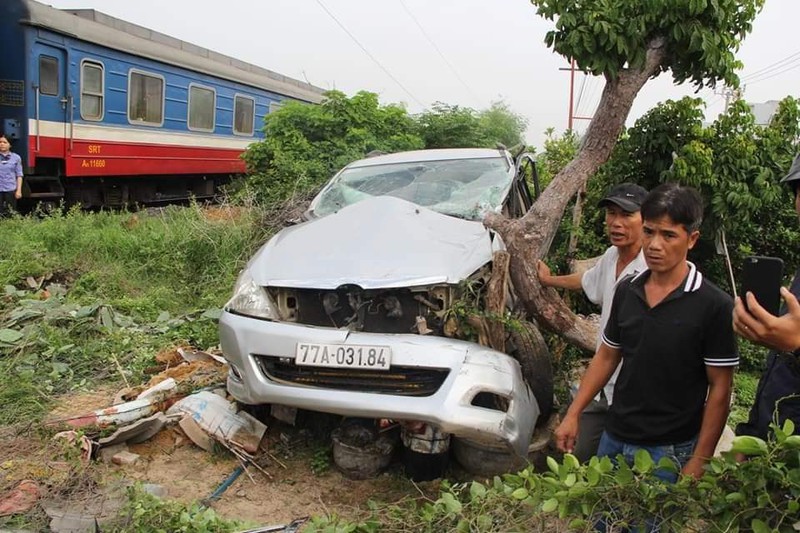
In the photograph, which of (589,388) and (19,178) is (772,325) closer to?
(589,388)

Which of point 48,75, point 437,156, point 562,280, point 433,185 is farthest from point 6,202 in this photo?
point 562,280

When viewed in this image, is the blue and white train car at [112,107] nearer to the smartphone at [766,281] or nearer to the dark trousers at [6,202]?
the dark trousers at [6,202]

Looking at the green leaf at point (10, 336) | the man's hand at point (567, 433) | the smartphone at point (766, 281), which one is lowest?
the green leaf at point (10, 336)

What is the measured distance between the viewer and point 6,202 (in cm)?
920

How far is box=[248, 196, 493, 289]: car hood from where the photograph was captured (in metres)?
3.38

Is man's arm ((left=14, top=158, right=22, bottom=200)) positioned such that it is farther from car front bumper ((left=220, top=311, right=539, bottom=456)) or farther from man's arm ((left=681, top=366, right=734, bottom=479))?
man's arm ((left=681, top=366, right=734, bottom=479))

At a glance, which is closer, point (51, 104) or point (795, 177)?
point (795, 177)

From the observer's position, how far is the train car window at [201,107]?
1303 centimetres

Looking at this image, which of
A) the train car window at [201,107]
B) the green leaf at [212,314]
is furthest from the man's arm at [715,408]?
the train car window at [201,107]

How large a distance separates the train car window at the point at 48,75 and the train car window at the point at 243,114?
190 inches

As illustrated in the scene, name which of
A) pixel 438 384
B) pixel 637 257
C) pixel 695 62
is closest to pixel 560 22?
pixel 695 62

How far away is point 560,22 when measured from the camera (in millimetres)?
5215

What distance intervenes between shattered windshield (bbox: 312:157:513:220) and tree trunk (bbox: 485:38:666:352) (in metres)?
0.33

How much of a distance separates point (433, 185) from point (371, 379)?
7.27 ft
